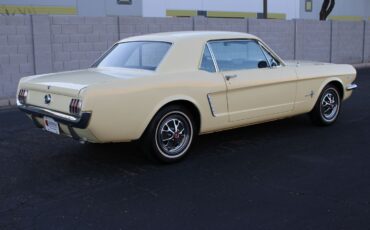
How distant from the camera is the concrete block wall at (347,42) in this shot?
20312mm

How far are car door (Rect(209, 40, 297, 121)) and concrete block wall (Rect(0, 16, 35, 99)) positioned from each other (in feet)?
22.0

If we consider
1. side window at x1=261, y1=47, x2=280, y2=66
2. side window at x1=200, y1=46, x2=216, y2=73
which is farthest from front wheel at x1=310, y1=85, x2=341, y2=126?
side window at x1=200, y1=46, x2=216, y2=73

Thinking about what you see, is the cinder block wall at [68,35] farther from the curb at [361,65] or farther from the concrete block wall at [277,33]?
the curb at [361,65]

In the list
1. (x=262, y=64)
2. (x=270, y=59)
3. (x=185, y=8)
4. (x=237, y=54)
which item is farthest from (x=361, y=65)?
(x=237, y=54)

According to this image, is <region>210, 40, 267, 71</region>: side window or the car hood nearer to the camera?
the car hood

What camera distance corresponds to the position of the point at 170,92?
17.1ft

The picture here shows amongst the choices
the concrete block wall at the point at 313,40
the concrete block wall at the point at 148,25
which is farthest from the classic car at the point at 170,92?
the concrete block wall at the point at 313,40

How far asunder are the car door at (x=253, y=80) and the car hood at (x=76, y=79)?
1065mm

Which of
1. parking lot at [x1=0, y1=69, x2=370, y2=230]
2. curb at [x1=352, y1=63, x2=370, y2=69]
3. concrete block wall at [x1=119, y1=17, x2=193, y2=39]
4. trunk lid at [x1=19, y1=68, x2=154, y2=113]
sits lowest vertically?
parking lot at [x1=0, y1=69, x2=370, y2=230]

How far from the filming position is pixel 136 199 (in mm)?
4367

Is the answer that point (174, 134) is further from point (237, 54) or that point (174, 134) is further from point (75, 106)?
point (237, 54)

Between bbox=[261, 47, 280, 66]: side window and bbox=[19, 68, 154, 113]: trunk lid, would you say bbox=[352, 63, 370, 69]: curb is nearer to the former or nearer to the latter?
bbox=[261, 47, 280, 66]: side window

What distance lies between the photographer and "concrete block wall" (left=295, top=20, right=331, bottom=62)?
18656mm

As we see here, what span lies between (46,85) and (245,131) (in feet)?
9.57
